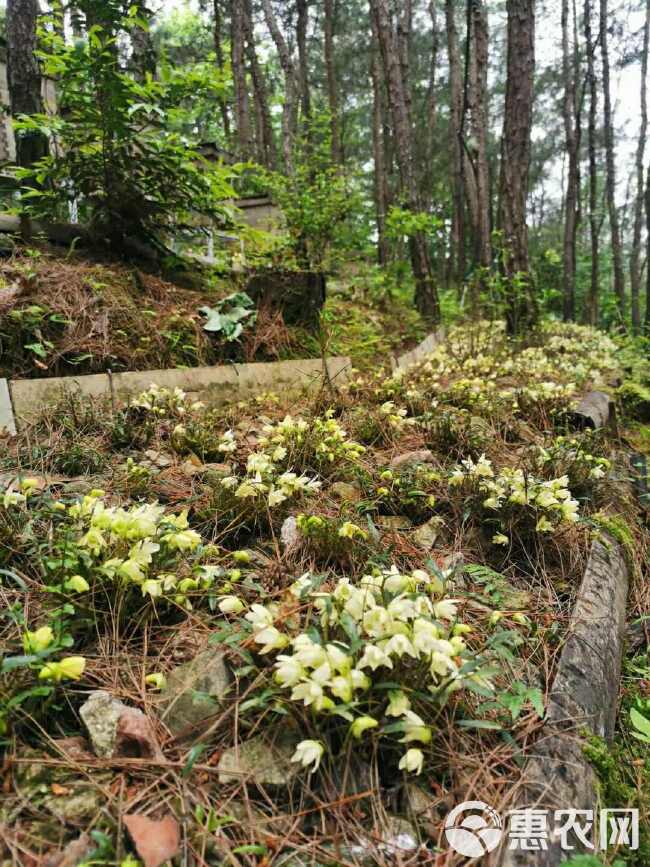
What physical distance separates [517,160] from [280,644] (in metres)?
8.81

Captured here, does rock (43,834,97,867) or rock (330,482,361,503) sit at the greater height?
rock (330,482,361,503)

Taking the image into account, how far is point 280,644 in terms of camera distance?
4.66ft

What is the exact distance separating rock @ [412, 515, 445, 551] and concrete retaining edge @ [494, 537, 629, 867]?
0.61 metres

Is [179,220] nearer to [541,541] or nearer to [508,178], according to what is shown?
[541,541]

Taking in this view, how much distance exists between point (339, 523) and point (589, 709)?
3.38 feet

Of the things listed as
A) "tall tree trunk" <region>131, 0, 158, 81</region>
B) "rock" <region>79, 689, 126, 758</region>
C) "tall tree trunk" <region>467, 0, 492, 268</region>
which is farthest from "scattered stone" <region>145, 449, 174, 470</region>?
"tall tree trunk" <region>467, 0, 492, 268</region>

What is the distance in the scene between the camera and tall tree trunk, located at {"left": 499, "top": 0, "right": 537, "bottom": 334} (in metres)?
7.74

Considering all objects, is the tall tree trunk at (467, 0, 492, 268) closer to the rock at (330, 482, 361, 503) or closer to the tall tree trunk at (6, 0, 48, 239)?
the tall tree trunk at (6, 0, 48, 239)

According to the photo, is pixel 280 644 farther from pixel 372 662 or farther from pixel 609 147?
pixel 609 147

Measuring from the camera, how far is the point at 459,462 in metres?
3.21

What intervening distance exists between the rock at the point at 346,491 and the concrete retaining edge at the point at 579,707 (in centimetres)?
106

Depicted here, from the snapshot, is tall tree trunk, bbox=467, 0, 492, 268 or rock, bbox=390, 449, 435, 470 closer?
rock, bbox=390, 449, 435, 470

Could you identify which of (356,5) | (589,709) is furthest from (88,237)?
(356,5)

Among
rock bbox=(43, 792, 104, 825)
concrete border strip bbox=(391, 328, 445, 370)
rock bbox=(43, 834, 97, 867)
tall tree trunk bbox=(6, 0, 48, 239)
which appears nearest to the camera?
rock bbox=(43, 834, 97, 867)
